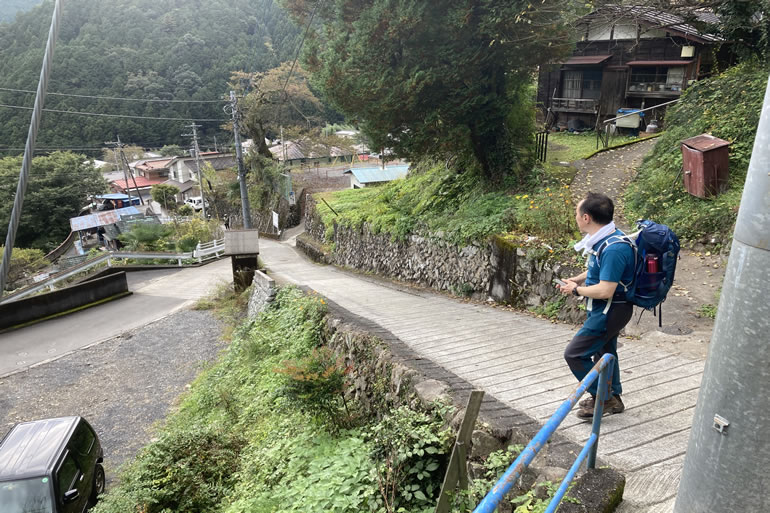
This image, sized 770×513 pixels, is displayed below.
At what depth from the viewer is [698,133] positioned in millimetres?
10711

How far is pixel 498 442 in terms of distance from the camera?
3.37m

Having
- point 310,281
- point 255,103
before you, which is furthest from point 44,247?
point 310,281

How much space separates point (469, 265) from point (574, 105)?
45.8 ft

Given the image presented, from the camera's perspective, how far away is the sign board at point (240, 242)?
14959 millimetres

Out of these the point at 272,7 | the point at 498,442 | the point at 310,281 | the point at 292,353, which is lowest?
the point at 310,281

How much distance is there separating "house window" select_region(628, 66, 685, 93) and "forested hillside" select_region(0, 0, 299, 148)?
44.1 metres

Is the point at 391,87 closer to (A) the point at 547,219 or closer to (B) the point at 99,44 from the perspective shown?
(A) the point at 547,219

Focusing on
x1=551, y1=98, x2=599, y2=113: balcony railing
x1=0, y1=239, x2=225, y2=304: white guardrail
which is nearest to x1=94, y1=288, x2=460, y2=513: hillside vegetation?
x1=0, y1=239, x2=225, y2=304: white guardrail

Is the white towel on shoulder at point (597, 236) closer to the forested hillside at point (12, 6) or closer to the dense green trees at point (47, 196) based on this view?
the dense green trees at point (47, 196)

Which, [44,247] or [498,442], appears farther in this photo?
[44,247]

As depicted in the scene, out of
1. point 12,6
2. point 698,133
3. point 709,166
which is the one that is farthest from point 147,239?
point 12,6

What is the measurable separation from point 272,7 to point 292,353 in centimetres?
7245

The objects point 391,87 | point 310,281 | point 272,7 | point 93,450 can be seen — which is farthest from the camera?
point 272,7

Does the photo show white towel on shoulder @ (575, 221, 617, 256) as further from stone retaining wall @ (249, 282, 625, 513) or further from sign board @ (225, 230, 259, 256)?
sign board @ (225, 230, 259, 256)
